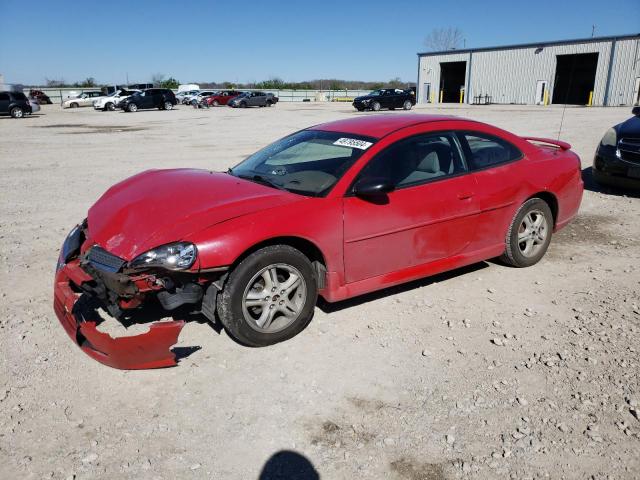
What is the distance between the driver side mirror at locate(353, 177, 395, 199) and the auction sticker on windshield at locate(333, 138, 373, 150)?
1.35 feet

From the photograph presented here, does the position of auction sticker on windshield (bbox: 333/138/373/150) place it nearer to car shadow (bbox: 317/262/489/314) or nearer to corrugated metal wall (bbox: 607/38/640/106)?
car shadow (bbox: 317/262/489/314)

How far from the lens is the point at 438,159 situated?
14.5 ft

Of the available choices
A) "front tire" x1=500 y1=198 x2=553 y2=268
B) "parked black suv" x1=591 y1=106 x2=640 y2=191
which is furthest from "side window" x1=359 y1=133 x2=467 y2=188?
"parked black suv" x1=591 y1=106 x2=640 y2=191

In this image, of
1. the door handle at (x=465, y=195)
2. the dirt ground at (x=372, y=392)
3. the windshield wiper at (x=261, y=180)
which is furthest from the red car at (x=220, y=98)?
the door handle at (x=465, y=195)

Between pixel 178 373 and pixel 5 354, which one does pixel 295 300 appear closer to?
pixel 178 373

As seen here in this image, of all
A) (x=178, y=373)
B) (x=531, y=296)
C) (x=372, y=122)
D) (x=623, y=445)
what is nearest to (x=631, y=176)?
(x=531, y=296)

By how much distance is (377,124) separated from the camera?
4.51 meters

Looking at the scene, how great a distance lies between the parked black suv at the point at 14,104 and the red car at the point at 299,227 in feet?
101

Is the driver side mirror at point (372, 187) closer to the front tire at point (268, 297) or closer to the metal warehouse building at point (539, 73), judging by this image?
the front tire at point (268, 297)

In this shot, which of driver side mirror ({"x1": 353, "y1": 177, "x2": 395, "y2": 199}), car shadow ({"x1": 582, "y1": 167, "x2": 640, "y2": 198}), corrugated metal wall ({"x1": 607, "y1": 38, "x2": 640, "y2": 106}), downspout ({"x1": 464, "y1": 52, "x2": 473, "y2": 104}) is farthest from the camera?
downspout ({"x1": 464, "y1": 52, "x2": 473, "y2": 104})

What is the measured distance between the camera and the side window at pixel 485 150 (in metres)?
4.57

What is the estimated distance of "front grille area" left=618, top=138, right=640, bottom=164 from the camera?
302 inches

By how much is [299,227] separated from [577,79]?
5581 cm

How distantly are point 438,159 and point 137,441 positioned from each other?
124 inches
